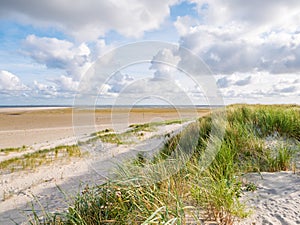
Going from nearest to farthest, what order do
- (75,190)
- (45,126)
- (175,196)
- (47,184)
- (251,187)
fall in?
(175,196)
(251,187)
(75,190)
(47,184)
(45,126)

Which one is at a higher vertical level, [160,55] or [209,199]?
[160,55]

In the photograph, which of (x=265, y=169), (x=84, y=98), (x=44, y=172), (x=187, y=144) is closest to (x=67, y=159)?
(x=44, y=172)

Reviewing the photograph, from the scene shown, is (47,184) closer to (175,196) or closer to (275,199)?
(175,196)

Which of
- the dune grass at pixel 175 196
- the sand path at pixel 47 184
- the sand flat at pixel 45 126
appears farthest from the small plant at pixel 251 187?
the sand flat at pixel 45 126

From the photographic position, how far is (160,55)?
6012 millimetres

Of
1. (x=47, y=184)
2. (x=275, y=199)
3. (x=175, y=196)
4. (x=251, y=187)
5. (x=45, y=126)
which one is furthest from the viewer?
(x=45, y=126)

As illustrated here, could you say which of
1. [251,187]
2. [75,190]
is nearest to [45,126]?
[75,190]

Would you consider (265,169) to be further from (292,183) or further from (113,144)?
(113,144)

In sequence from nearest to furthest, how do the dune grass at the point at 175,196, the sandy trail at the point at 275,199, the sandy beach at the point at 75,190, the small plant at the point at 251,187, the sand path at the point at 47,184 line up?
the dune grass at the point at 175,196
the sandy trail at the point at 275,199
the sandy beach at the point at 75,190
the small plant at the point at 251,187
the sand path at the point at 47,184

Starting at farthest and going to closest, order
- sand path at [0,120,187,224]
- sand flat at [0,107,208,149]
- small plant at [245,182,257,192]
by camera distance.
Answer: sand flat at [0,107,208,149], sand path at [0,120,187,224], small plant at [245,182,257,192]

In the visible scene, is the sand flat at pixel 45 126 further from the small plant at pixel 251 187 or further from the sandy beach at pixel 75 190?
the small plant at pixel 251 187

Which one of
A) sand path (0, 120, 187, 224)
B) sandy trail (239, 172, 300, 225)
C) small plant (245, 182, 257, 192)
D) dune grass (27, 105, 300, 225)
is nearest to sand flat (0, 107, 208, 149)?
sand path (0, 120, 187, 224)

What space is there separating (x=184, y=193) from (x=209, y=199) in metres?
0.48

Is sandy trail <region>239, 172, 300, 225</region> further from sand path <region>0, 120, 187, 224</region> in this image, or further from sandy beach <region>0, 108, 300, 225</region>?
sand path <region>0, 120, 187, 224</region>
